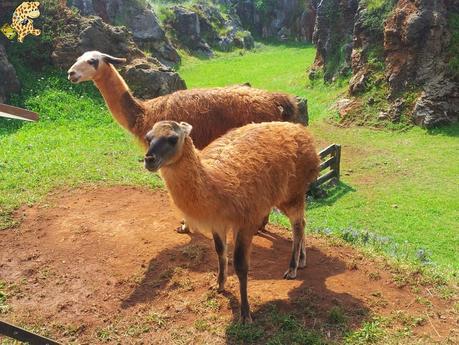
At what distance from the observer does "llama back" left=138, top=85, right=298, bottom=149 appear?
847cm

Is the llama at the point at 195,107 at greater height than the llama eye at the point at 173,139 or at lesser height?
lesser

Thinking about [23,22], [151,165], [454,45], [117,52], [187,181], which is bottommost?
[454,45]

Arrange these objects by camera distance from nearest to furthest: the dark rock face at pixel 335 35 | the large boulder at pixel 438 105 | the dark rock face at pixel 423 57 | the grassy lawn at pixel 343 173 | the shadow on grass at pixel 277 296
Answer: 1. the shadow on grass at pixel 277 296
2. the grassy lawn at pixel 343 173
3. the large boulder at pixel 438 105
4. the dark rock face at pixel 423 57
5. the dark rock face at pixel 335 35

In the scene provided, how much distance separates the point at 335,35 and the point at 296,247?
18.5 metres

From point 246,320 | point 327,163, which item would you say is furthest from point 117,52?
point 246,320

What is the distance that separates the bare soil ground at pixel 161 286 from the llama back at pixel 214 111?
157cm

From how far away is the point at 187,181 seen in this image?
206 inches

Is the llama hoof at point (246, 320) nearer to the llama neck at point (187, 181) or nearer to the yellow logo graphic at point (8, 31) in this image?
the llama neck at point (187, 181)

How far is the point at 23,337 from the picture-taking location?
443 centimetres

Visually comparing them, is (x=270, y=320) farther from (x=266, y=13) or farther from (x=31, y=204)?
(x=266, y=13)

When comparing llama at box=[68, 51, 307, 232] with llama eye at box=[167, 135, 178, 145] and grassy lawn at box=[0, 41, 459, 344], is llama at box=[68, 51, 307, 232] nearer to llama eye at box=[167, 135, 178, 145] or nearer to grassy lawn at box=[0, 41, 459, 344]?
grassy lawn at box=[0, 41, 459, 344]

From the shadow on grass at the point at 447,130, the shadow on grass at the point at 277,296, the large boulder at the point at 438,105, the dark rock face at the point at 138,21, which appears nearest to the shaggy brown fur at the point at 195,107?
the shadow on grass at the point at 277,296

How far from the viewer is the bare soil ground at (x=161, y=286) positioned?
5.64 metres

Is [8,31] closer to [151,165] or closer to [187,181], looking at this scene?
[187,181]
